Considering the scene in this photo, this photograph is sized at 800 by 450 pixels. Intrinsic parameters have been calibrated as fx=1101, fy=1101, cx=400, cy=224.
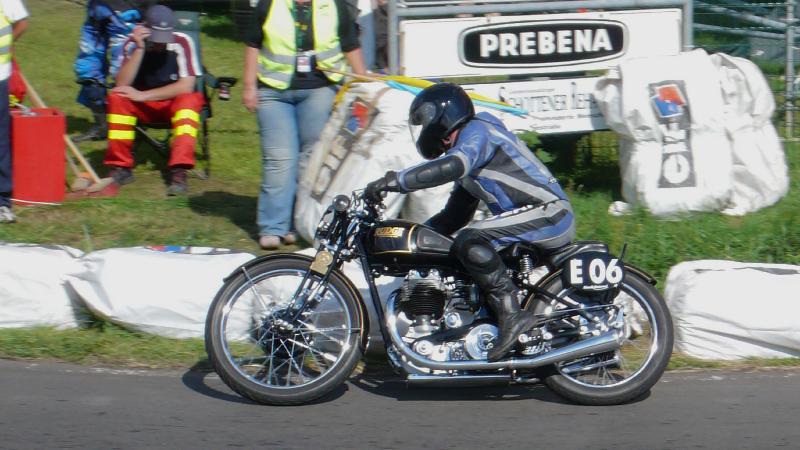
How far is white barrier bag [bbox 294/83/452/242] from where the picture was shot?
7.06m

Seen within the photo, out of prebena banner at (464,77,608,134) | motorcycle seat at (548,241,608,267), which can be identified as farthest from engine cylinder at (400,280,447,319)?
prebena banner at (464,77,608,134)

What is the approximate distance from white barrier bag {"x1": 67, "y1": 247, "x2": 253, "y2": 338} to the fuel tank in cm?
127

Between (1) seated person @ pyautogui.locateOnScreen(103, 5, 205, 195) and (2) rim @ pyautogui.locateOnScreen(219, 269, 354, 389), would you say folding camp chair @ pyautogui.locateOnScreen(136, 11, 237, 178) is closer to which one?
(1) seated person @ pyautogui.locateOnScreen(103, 5, 205, 195)

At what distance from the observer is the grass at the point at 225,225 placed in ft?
20.7

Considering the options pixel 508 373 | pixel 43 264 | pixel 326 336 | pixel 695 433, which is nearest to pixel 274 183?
pixel 43 264

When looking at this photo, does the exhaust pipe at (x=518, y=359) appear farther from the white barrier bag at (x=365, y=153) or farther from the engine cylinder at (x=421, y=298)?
the white barrier bag at (x=365, y=153)

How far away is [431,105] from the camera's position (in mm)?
5535

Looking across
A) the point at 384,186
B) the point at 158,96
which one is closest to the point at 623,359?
the point at 384,186

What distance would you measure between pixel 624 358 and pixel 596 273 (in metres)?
0.60

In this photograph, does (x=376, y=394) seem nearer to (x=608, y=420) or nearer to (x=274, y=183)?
(x=608, y=420)

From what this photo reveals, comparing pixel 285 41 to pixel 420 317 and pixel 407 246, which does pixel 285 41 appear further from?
pixel 420 317

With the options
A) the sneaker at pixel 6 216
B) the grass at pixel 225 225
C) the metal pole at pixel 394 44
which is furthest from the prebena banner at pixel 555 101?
the sneaker at pixel 6 216

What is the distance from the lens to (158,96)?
357 inches

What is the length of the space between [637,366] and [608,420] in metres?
0.45
